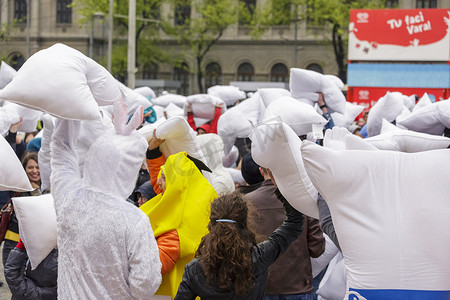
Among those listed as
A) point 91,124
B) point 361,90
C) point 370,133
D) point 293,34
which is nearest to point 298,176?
point 91,124

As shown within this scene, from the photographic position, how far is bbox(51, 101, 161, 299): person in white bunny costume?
3035 mm

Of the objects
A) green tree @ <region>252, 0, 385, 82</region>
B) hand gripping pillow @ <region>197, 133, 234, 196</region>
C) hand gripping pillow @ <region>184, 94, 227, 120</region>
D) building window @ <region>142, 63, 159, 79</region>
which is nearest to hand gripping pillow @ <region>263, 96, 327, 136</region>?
hand gripping pillow @ <region>197, 133, 234, 196</region>

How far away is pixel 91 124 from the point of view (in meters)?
4.21

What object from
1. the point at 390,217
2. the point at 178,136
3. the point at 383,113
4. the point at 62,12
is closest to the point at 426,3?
the point at 62,12

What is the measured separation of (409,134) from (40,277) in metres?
2.16

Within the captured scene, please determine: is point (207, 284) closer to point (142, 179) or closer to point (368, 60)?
point (142, 179)

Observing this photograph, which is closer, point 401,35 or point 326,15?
point 401,35

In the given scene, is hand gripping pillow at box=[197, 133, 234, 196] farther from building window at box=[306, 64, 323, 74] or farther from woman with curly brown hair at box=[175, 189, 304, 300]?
building window at box=[306, 64, 323, 74]

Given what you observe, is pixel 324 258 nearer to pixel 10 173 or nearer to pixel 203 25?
pixel 10 173

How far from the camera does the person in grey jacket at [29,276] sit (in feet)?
13.4

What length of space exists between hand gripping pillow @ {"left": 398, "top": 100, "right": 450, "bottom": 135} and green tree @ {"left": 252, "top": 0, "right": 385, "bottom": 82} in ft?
87.8

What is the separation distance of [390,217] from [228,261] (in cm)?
70

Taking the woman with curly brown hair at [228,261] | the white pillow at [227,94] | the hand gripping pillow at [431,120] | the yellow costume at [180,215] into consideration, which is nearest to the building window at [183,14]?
the white pillow at [227,94]

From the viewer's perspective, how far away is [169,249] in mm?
3658
